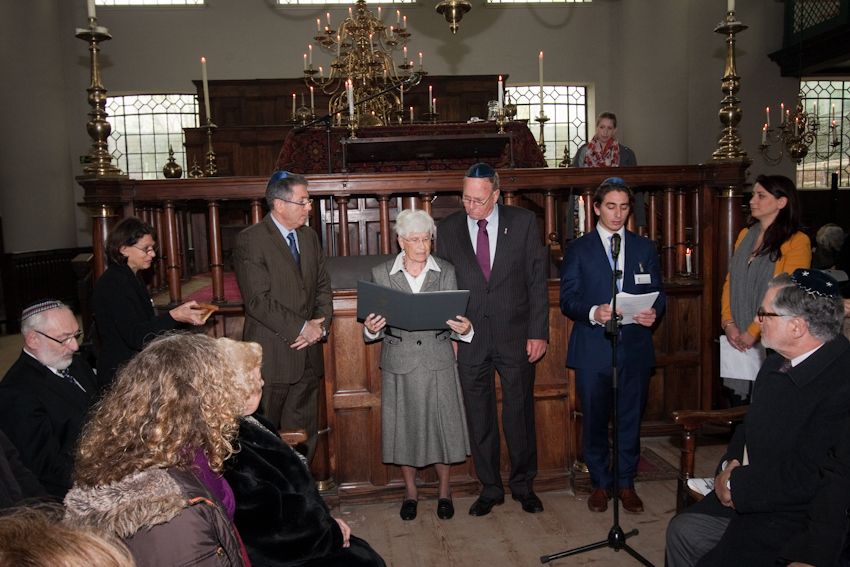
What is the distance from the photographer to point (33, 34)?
10.3 m

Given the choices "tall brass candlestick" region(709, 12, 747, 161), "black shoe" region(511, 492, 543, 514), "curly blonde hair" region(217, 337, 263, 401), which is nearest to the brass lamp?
"tall brass candlestick" region(709, 12, 747, 161)

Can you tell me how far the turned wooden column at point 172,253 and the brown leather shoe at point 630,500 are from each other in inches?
106

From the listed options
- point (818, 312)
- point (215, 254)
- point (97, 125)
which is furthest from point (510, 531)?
point (97, 125)

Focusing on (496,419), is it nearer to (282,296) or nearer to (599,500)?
(599,500)

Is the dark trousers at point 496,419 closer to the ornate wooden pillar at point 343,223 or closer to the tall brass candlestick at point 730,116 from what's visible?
the ornate wooden pillar at point 343,223

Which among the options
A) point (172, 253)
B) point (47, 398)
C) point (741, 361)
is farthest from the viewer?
point (172, 253)

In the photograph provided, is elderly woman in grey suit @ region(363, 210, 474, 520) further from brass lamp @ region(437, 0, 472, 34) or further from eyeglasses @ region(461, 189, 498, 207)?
brass lamp @ region(437, 0, 472, 34)

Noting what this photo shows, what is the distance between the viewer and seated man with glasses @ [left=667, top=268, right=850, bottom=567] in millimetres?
2041

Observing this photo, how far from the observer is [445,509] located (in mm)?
3443

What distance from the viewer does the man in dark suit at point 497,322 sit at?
3.40 metres

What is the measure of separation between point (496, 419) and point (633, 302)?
924 millimetres

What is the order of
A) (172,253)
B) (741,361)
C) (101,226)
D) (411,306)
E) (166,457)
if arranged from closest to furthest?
(166,457) → (411,306) → (741,361) → (101,226) → (172,253)

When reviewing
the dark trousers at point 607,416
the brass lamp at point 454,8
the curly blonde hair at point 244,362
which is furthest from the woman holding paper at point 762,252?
the curly blonde hair at point 244,362

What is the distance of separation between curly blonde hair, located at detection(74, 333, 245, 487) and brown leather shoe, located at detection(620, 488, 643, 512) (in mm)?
2401
